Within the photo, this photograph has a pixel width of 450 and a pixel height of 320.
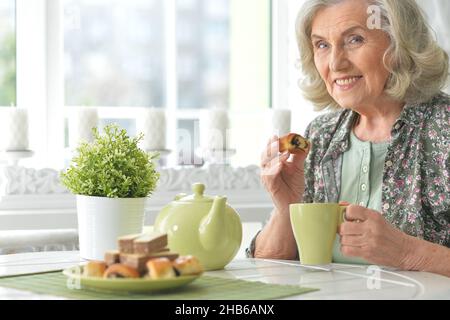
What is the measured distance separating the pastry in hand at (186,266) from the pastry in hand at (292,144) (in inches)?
24.5

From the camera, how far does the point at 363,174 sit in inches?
79.7

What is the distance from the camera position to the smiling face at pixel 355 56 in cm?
197

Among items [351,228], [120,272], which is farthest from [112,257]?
[351,228]

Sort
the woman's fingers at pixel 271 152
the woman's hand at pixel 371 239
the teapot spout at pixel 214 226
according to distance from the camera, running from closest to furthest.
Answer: the teapot spout at pixel 214 226 → the woman's hand at pixel 371 239 → the woman's fingers at pixel 271 152

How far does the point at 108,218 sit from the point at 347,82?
732 mm

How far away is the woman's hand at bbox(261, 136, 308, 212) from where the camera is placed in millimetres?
1873

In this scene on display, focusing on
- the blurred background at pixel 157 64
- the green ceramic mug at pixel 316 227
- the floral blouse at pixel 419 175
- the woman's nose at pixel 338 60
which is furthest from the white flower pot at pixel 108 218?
the blurred background at pixel 157 64

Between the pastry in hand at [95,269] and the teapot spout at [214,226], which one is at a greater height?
the teapot spout at [214,226]

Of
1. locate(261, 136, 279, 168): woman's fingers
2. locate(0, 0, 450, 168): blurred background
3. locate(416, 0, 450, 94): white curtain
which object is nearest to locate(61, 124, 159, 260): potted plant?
locate(261, 136, 279, 168): woman's fingers

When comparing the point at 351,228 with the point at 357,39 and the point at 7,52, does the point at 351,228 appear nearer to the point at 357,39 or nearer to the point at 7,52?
the point at 357,39

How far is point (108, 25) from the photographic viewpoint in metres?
2.98

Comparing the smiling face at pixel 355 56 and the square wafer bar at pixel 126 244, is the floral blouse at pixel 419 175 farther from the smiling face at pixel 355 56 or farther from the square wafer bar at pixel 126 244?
the square wafer bar at pixel 126 244
